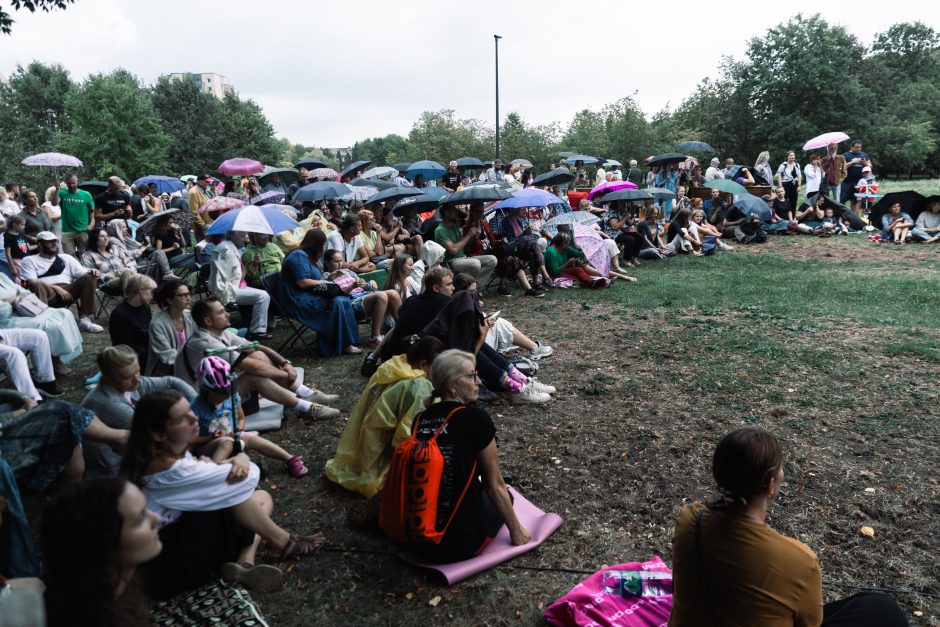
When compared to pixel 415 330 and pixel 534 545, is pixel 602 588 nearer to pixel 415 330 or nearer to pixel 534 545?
pixel 534 545

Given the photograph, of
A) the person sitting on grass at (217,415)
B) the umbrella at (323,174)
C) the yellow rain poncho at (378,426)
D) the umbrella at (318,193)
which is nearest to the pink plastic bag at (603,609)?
the yellow rain poncho at (378,426)

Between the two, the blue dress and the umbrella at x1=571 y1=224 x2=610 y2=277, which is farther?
the umbrella at x1=571 y1=224 x2=610 y2=277

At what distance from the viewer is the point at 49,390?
583cm

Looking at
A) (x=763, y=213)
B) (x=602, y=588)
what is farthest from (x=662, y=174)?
(x=602, y=588)

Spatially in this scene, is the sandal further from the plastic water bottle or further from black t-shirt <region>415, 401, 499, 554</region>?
the plastic water bottle

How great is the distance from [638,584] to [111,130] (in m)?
42.1

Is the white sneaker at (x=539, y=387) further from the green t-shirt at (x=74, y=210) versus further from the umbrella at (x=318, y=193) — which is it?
the green t-shirt at (x=74, y=210)

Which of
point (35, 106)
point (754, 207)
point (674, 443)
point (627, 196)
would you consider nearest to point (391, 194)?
point (627, 196)

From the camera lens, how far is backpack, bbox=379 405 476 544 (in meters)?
3.07

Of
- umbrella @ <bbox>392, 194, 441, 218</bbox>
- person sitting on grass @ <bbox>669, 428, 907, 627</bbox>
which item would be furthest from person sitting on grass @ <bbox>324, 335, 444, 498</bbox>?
umbrella @ <bbox>392, 194, 441, 218</bbox>

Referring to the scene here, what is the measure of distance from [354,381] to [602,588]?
376 centimetres

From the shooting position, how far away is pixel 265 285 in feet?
24.2

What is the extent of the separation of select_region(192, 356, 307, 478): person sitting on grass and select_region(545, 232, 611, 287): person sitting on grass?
6.84m

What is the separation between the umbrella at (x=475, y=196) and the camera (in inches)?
353
